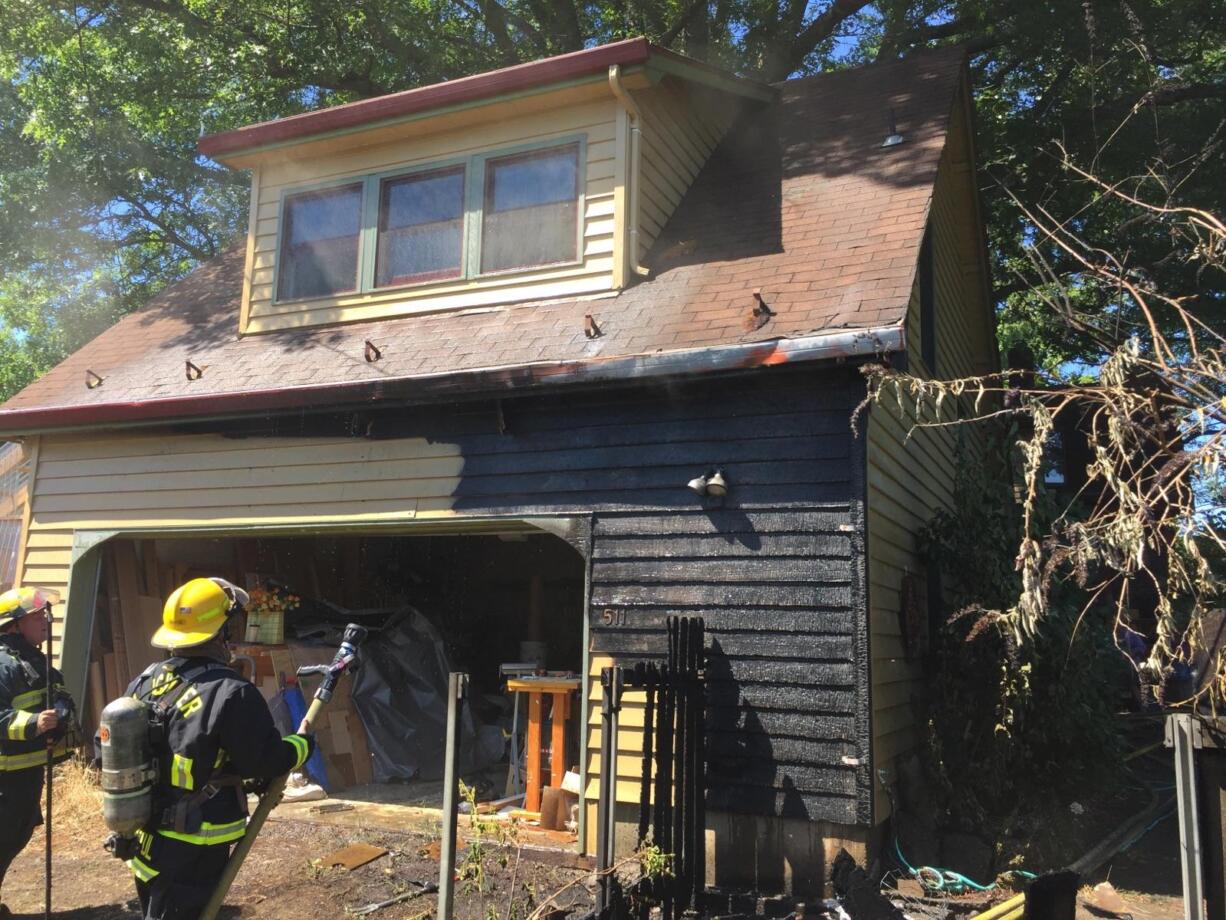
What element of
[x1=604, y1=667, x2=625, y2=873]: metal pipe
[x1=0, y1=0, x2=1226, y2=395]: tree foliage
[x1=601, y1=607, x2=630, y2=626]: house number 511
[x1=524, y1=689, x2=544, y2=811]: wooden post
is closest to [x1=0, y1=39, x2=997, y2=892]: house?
[x1=601, y1=607, x2=630, y2=626]: house number 511

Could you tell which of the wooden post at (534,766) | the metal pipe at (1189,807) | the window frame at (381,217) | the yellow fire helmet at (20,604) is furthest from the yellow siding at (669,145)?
the metal pipe at (1189,807)

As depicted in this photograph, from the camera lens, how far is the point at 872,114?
966 cm

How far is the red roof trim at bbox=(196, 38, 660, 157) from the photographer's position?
8039mm

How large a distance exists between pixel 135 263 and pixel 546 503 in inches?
811

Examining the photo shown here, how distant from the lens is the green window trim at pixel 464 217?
843 cm

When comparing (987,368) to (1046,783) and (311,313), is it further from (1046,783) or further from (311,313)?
(311,313)

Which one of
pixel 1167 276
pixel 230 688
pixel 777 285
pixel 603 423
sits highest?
pixel 1167 276

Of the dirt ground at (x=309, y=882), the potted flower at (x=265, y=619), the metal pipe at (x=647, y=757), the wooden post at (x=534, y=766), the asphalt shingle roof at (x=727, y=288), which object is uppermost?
the asphalt shingle roof at (x=727, y=288)

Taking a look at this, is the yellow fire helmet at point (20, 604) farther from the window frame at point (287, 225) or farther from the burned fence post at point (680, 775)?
the window frame at point (287, 225)

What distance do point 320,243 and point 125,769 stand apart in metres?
6.94

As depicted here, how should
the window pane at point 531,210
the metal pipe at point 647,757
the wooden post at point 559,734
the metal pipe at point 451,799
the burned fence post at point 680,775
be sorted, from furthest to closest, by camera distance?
the window pane at point 531,210
the wooden post at point 559,734
the burned fence post at point 680,775
the metal pipe at point 647,757
the metal pipe at point 451,799

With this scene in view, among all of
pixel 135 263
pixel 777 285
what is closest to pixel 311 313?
pixel 777 285

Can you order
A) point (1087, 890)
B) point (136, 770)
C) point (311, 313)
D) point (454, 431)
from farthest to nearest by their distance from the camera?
point (311, 313) < point (454, 431) < point (1087, 890) < point (136, 770)

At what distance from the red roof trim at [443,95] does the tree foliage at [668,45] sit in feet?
19.7
